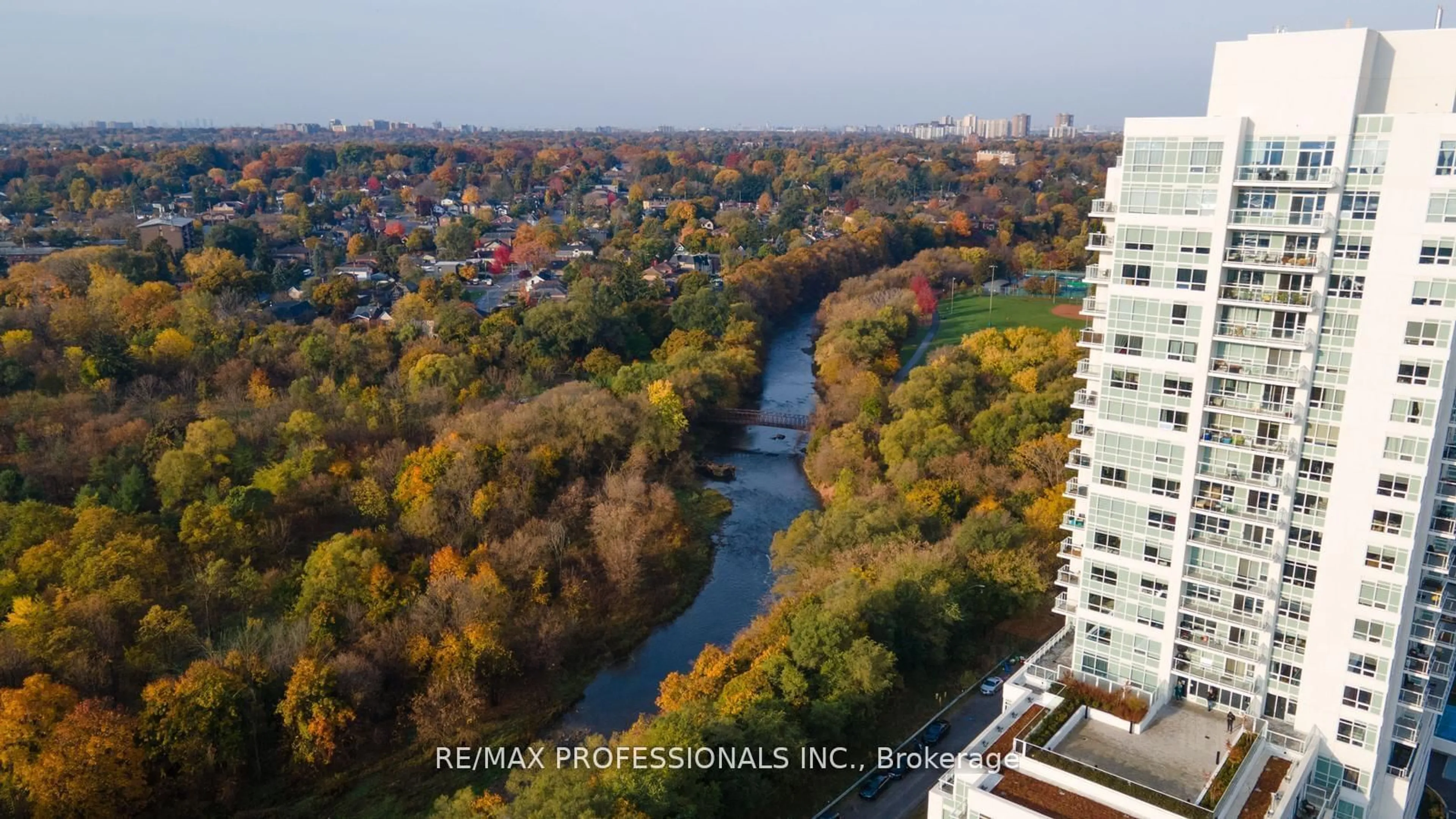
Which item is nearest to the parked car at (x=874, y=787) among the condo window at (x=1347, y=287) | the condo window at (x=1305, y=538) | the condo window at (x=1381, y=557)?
the condo window at (x=1305, y=538)

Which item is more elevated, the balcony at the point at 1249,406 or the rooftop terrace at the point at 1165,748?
the balcony at the point at 1249,406

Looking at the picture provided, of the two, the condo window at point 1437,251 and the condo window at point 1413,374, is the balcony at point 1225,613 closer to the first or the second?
the condo window at point 1413,374

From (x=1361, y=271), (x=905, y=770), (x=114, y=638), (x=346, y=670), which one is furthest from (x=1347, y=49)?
(x=114, y=638)

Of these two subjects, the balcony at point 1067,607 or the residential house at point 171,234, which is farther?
the residential house at point 171,234

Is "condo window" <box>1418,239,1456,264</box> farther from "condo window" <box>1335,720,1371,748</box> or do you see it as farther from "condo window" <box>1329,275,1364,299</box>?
"condo window" <box>1335,720,1371,748</box>

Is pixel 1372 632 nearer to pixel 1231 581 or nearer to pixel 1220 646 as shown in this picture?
pixel 1231 581
